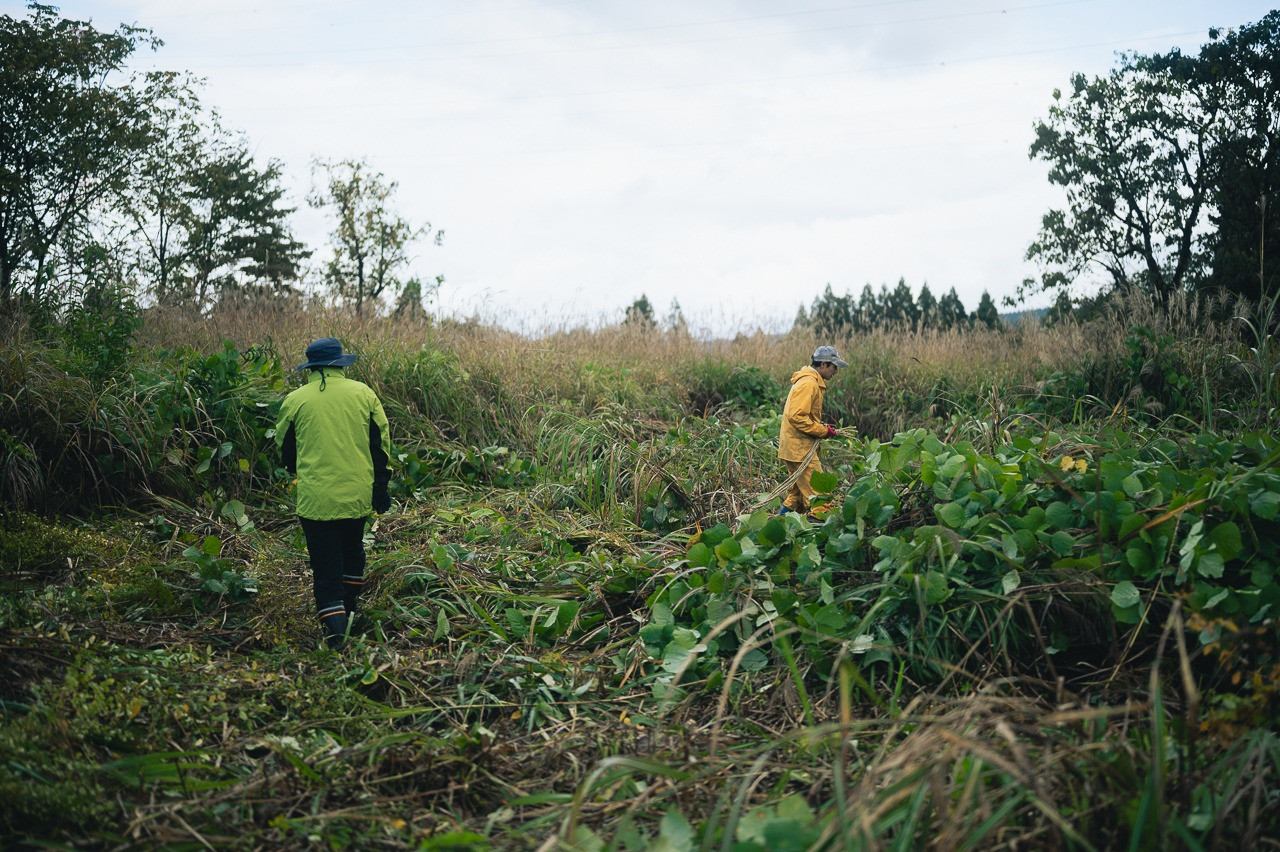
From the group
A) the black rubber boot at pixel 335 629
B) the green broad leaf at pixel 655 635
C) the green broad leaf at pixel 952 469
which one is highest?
the green broad leaf at pixel 952 469

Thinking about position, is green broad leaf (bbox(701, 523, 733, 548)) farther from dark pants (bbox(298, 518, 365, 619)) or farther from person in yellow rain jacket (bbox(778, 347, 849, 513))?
person in yellow rain jacket (bbox(778, 347, 849, 513))

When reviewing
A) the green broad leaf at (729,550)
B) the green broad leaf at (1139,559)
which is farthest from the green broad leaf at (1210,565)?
the green broad leaf at (729,550)

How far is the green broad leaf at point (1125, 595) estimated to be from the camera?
9.12 ft

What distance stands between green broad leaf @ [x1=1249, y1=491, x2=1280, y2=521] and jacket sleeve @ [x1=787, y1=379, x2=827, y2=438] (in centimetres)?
343

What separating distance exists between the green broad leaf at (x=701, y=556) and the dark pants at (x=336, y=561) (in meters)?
1.77

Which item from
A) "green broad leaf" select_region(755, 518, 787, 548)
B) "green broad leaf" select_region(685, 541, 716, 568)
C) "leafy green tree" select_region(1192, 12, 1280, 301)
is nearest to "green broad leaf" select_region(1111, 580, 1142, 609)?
"green broad leaf" select_region(755, 518, 787, 548)

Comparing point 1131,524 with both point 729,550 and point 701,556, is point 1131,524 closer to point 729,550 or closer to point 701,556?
point 729,550

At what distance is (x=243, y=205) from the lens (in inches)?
1049

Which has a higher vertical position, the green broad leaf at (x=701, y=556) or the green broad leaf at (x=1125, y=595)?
the green broad leaf at (x=1125, y=595)

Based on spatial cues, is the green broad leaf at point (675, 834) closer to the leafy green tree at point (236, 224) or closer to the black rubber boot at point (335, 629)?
the black rubber boot at point (335, 629)

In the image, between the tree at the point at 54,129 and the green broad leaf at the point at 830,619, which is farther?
the tree at the point at 54,129

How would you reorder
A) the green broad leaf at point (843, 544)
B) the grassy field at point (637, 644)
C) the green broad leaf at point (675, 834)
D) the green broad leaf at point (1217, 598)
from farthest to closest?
the green broad leaf at point (843, 544) < the green broad leaf at point (1217, 598) < the grassy field at point (637, 644) < the green broad leaf at point (675, 834)

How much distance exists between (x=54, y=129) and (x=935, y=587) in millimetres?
20185

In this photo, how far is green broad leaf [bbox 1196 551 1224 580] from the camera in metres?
2.68
